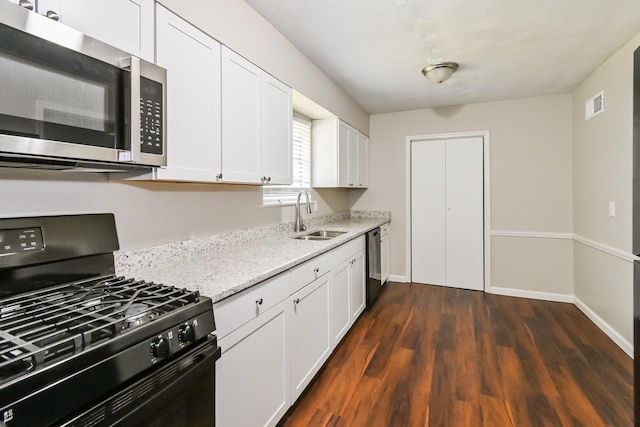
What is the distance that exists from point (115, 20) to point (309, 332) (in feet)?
5.94

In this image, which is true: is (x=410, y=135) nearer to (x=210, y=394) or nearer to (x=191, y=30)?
(x=191, y=30)

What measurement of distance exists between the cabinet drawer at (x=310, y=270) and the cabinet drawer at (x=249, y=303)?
8 centimetres

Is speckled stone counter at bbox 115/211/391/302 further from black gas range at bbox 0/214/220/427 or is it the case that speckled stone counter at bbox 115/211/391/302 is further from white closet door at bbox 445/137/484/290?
white closet door at bbox 445/137/484/290

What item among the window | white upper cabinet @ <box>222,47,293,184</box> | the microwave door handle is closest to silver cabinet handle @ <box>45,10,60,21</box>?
the microwave door handle

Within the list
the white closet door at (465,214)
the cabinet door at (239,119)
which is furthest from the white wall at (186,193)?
the white closet door at (465,214)

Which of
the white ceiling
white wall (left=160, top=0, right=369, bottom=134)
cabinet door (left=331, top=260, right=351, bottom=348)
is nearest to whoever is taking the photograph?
white wall (left=160, top=0, right=369, bottom=134)

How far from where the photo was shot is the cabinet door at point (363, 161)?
4188 millimetres

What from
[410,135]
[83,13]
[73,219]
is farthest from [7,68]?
[410,135]

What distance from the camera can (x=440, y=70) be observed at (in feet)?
9.35

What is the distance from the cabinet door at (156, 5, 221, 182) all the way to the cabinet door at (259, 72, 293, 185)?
0.44m

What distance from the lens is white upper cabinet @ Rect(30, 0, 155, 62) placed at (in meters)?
1.03

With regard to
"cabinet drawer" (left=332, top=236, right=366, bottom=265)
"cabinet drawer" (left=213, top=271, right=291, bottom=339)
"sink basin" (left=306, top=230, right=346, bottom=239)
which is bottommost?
"cabinet drawer" (left=213, top=271, right=291, bottom=339)

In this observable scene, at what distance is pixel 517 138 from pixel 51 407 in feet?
15.1

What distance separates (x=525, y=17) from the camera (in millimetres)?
2113
